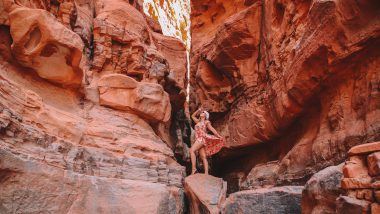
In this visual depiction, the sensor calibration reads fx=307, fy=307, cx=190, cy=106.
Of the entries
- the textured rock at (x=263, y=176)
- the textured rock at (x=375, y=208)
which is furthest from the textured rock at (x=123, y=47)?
the textured rock at (x=375, y=208)

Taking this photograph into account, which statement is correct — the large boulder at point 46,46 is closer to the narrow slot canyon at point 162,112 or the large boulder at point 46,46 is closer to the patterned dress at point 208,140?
the narrow slot canyon at point 162,112

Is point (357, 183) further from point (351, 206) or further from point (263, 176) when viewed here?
point (263, 176)

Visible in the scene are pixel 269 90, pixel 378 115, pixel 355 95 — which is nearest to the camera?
pixel 378 115

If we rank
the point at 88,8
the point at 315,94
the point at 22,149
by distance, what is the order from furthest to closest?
the point at 88,8
the point at 315,94
the point at 22,149

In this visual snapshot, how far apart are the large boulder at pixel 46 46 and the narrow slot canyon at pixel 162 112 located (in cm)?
3

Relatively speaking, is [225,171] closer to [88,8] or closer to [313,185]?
[88,8]

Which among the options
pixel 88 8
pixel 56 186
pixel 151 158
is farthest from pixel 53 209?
pixel 88 8

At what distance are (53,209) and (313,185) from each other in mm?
4975

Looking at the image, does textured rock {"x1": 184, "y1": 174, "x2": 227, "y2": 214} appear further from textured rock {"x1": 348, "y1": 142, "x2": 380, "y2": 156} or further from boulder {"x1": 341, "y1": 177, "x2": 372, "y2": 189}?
textured rock {"x1": 348, "y1": 142, "x2": 380, "y2": 156}

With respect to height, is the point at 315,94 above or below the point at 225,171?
above

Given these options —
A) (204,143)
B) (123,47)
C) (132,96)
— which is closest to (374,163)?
(204,143)

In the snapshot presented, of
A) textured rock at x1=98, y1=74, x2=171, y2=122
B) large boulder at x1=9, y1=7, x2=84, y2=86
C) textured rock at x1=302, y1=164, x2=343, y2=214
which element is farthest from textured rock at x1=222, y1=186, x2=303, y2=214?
large boulder at x1=9, y1=7, x2=84, y2=86

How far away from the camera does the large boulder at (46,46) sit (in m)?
6.91

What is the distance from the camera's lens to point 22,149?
6020mm
